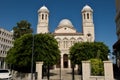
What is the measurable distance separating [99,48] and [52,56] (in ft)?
44.3

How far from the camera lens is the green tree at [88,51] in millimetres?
41688

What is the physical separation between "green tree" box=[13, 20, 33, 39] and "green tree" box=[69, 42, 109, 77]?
15241 millimetres

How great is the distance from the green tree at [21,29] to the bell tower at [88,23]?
2040 centimetres

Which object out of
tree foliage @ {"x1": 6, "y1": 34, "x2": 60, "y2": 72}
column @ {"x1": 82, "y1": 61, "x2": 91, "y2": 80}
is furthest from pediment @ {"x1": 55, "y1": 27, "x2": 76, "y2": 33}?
column @ {"x1": 82, "y1": 61, "x2": 91, "y2": 80}

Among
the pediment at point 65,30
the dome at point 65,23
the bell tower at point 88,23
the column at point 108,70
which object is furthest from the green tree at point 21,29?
the column at point 108,70

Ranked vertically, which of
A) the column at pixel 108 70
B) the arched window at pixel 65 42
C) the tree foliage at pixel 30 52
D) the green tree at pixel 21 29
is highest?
the green tree at pixel 21 29

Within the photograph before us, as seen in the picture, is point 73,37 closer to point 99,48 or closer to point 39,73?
point 99,48

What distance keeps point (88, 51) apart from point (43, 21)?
91.2 feet

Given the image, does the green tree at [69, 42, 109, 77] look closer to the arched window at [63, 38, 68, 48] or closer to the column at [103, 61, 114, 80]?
the arched window at [63, 38, 68, 48]

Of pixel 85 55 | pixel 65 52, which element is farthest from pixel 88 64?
pixel 65 52

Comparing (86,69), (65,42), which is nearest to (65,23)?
(65,42)

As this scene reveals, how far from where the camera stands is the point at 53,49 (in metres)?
35.0

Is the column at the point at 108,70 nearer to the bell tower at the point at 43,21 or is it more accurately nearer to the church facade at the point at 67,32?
the church facade at the point at 67,32

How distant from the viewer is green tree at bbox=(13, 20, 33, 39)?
51844mm
